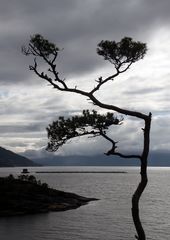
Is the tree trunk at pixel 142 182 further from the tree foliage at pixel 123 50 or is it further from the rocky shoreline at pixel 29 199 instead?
the rocky shoreline at pixel 29 199

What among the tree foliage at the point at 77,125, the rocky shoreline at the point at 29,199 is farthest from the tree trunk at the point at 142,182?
the rocky shoreline at the point at 29,199

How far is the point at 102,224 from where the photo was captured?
70.8 m

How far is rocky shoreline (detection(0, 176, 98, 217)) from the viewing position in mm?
83812

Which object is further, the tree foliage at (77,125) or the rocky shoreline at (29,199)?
the rocky shoreline at (29,199)

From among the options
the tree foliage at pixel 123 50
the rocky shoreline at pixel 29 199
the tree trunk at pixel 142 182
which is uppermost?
the tree foliage at pixel 123 50

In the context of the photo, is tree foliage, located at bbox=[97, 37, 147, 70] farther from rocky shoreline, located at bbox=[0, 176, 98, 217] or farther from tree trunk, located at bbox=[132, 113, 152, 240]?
rocky shoreline, located at bbox=[0, 176, 98, 217]

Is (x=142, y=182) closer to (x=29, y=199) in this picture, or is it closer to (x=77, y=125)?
(x=77, y=125)

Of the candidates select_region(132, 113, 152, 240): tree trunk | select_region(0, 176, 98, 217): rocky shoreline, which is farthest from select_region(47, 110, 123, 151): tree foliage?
select_region(0, 176, 98, 217): rocky shoreline

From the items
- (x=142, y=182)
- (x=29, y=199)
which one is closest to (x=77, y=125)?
(x=142, y=182)

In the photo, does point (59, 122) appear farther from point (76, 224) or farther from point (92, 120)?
point (76, 224)

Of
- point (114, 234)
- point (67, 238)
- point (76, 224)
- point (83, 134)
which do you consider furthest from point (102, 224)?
point (83, 134)

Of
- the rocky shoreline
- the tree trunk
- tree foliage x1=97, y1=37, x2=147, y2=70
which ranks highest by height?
tree foliage x1=97, y1=37, x2=147, y2=70

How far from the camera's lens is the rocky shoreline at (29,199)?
83812 mm

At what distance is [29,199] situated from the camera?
294 ft
